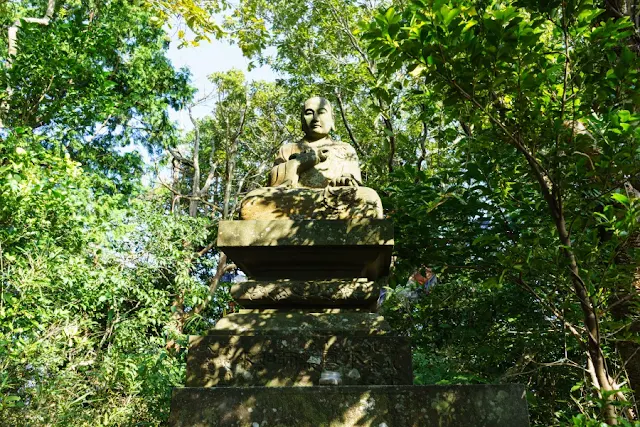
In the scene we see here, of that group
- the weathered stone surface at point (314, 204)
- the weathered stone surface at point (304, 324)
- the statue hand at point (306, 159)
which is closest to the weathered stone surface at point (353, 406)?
the weathered stone surface at point (304, 324)

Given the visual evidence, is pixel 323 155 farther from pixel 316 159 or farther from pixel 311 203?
pixel 311 203

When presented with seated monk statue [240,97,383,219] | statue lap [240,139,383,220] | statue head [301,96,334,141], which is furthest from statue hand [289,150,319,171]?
statue head [301,96,334,141]

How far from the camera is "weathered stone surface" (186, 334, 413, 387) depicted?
2.89 meters

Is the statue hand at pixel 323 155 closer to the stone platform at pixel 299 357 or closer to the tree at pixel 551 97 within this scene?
the tree at pixel 551 97

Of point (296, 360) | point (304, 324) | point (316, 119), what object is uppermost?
point (316, 119)

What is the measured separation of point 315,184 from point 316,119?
0.70 m

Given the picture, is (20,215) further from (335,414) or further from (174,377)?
(335,414)

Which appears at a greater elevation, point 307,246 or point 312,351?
point 307,246

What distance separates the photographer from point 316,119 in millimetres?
4199

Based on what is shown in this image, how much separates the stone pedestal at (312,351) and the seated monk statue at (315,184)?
16cm

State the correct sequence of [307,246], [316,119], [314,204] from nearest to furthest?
[307,246]
[314,204]
[316,119]

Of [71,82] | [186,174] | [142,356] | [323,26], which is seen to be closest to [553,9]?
[142,356]

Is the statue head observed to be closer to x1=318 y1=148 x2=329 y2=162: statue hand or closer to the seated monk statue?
the seated monk statue

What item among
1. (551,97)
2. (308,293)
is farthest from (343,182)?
(551,97)
